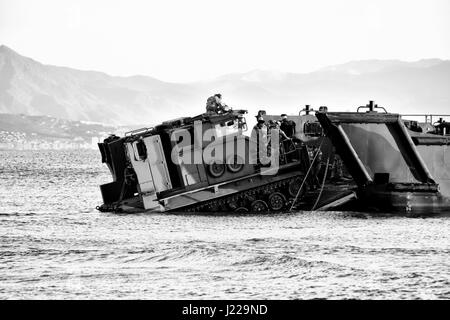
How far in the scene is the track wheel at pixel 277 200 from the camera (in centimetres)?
2328

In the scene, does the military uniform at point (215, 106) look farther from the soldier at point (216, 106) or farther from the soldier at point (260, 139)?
the soldier at point (260, 139)

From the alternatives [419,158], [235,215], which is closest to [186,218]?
[235,215]

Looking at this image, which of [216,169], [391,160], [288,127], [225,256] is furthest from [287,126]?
[225,256]

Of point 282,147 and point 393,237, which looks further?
point 282,147

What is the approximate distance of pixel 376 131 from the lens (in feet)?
74.8

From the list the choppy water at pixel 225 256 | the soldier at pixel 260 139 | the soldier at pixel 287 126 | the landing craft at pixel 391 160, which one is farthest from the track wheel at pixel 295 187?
the soldier at pixel 287 126

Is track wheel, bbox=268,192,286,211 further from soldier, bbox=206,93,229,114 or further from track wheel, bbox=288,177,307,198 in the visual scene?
soldier, bbox=206,93,229,114

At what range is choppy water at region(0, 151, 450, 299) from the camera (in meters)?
13.2

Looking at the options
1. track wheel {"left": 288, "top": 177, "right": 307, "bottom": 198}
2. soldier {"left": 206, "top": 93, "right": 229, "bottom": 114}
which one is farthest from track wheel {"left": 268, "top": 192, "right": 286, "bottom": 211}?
soldier {"left": 206, "top": 93, "right": 229, "bottom": 114}

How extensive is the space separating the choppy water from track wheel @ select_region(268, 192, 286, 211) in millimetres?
719

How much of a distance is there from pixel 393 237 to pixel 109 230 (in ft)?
21.6

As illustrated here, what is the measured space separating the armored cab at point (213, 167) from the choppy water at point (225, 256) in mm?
716

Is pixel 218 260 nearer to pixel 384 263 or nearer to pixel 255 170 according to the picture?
pixel 384 263

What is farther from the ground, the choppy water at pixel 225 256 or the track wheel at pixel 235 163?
the track wheel at pixel 235 163
